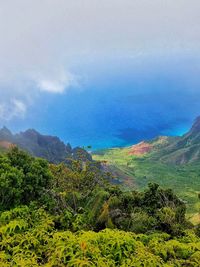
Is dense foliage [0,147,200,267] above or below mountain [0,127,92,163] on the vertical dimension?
below

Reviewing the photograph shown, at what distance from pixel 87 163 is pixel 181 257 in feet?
59.1

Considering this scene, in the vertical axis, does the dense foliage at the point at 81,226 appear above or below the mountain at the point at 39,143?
below

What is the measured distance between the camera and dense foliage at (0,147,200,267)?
8273 millimetres

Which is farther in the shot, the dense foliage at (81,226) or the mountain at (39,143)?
the mountain at (39,143)

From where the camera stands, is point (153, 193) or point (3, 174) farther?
point (153, 193)

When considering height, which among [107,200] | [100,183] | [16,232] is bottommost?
[16,232]

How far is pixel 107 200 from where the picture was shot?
626 inches

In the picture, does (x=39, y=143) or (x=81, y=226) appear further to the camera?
(x=39, y=143)

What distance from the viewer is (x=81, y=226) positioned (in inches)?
489

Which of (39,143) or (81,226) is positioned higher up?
(39,143)

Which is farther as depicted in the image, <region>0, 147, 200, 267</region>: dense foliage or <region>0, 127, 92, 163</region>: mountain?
<region>0, 127, 92, 163</region>: mountain

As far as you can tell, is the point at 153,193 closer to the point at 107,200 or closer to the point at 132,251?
the point at 107,200

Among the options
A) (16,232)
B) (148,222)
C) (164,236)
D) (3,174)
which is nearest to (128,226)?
(148,222)

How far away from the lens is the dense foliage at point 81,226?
8.27 meters
